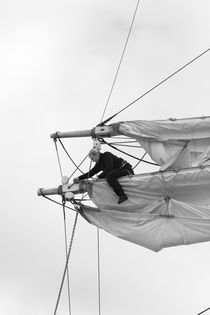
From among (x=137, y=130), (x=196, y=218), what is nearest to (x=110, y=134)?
(x=137, y=130)

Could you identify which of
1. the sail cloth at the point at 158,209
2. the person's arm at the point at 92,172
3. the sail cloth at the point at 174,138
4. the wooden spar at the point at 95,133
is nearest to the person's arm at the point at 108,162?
the person's arm at the point at 92,172

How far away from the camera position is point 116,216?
111ft

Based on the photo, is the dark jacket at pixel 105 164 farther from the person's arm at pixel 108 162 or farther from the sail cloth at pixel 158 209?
the sail cloth at pixel 158 209

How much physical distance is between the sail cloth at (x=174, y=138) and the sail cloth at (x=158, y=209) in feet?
2.06

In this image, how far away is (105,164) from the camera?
33.8m

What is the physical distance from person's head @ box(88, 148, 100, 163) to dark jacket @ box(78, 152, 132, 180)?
0.22ft

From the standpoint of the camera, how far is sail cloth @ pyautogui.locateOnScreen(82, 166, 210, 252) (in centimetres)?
3319

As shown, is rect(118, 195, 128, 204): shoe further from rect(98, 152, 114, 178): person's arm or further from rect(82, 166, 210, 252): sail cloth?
rect(98, 152, 114, 178): person's arm

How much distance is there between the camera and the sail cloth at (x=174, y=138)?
112 feet

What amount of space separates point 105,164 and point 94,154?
32 centimetres

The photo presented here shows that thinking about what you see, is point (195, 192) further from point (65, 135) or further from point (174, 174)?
point (65, 135)

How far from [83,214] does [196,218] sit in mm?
2697

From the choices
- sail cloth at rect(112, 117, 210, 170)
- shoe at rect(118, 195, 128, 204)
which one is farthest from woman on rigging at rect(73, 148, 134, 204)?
sail cloth at rect(112, 117, 210, 170)

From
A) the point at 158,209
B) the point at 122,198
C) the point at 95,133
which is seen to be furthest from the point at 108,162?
the point at 158,209
